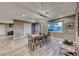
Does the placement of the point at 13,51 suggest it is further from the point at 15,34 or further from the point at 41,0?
the point at 41,0

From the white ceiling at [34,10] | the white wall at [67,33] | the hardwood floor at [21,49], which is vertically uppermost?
the white ceiling at [34,10]

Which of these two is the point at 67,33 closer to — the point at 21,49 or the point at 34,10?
the point at 34,10

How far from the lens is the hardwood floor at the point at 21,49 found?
2.05m

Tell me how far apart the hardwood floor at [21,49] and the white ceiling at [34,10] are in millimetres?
555

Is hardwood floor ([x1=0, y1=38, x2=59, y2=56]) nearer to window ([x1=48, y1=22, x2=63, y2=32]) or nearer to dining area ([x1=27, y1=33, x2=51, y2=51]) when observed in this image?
dining area ([x1=27, y1=33, x2=51, y2=51])

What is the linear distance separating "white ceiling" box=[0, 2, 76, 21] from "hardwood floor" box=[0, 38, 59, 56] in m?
0.55

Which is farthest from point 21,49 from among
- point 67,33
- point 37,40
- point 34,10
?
point 67,33

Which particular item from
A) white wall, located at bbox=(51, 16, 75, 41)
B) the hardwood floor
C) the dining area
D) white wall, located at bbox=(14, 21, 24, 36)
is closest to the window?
white wall, located at bbox=(51, 16, 75, 41)

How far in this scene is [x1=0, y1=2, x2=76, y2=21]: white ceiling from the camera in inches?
78.0

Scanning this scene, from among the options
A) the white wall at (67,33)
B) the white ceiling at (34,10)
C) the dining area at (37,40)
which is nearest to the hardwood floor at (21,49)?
the dining area at (37,40)

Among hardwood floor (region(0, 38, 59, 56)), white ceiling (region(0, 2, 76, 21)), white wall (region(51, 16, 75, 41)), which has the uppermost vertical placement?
white ceiling (region(0, 2, 76, 21))

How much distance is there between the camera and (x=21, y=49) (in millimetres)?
2145

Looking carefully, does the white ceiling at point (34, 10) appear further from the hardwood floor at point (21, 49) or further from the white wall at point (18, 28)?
the hardwood floor at point (21, 49)

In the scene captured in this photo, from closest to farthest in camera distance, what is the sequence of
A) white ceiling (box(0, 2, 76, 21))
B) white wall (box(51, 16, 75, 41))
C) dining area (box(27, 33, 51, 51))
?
white ceiling (box(0, 2, 76, 21)) → white wall (box(51, 16, 75, 41)) → dining area (box(27, 33, 51, 51))
